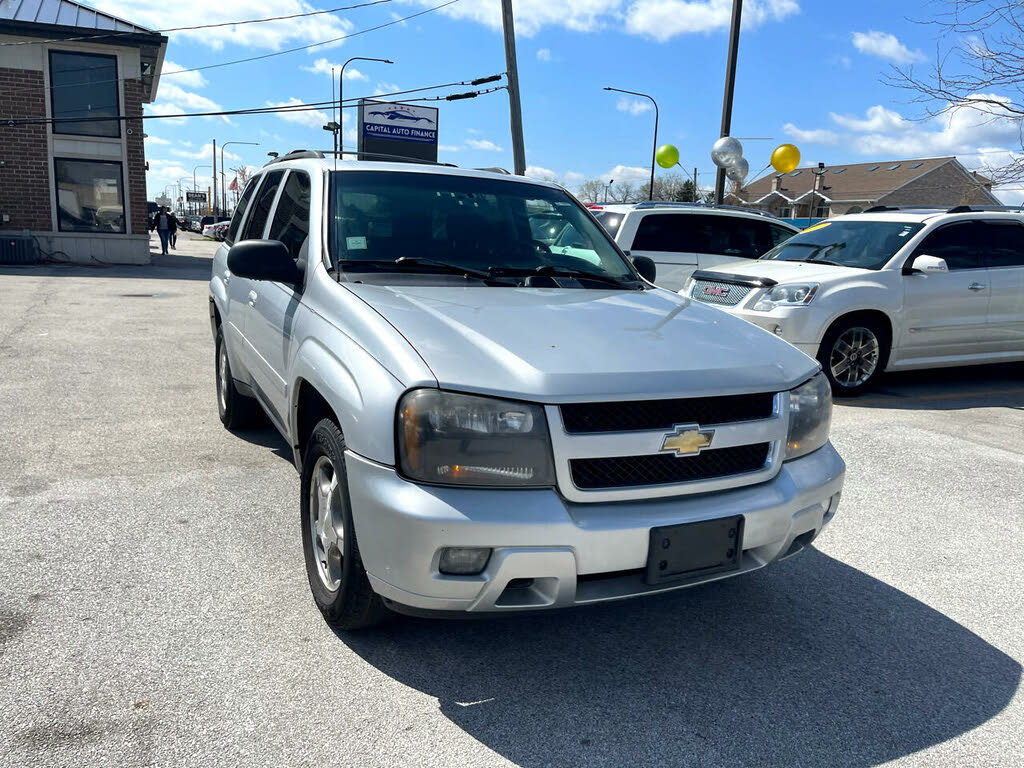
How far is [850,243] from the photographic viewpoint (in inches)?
332

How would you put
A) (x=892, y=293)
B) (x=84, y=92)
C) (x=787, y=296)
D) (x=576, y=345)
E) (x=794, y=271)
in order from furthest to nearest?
(x=84, y=92), (x=794, y=271), (x=892, y=293), (x=787, y=296), (x=576, y=345)

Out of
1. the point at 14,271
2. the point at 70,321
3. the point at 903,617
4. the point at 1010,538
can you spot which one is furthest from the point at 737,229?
the point at 14,271

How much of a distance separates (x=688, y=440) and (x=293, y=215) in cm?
246

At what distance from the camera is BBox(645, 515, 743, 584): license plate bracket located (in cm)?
246

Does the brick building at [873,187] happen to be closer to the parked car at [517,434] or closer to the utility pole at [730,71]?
the utility pole at [730,71]

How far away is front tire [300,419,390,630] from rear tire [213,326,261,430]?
2319 millimetres

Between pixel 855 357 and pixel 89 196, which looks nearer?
pixel 855 357

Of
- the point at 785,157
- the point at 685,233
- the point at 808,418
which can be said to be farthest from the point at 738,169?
the point at 808,418

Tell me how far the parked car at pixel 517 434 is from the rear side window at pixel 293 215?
276 millimetres

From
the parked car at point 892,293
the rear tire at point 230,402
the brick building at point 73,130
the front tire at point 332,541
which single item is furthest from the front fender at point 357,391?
the brick building at point 73,130

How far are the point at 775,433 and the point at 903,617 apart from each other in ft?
3.85

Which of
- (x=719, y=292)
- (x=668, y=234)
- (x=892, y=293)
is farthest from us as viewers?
(x=668, y=234)

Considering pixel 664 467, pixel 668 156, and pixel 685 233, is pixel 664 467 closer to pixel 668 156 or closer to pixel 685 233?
pixel 685 233

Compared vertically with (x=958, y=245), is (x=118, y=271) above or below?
below
